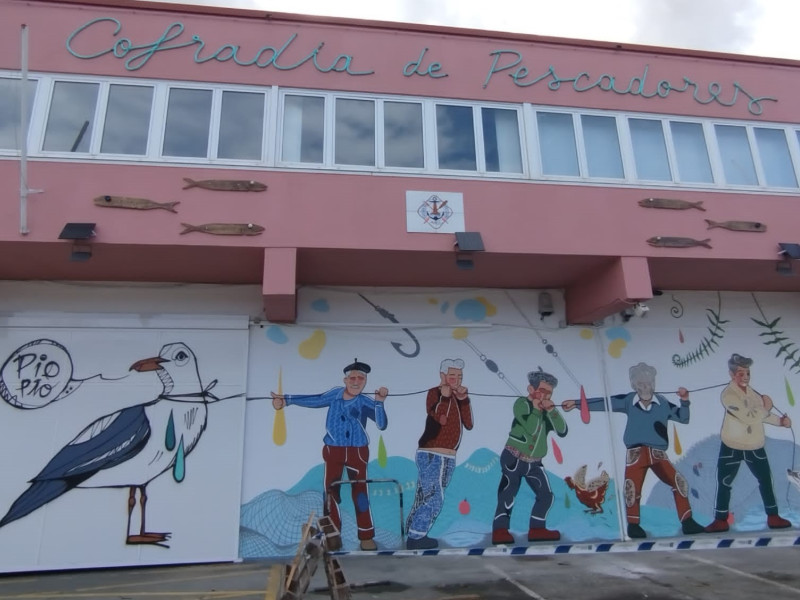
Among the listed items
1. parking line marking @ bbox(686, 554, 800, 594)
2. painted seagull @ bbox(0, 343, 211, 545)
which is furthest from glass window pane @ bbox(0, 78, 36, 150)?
parking line marking @ bbox(686, 554, 800, 594)

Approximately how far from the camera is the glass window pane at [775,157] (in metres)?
9.28

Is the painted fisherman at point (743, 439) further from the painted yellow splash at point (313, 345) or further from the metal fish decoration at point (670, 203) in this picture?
the painted yellow splash at point (313, 345)

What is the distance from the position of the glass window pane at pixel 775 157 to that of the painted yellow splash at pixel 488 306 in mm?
4968

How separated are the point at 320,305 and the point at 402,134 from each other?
2.92 metres

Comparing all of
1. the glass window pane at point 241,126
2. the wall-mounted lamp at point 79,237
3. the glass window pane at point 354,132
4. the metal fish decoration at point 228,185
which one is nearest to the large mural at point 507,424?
the metal fish decoration at point 228,185

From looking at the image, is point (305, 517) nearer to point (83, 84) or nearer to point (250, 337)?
point (250, 337)

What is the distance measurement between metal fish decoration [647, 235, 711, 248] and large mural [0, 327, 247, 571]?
632cm

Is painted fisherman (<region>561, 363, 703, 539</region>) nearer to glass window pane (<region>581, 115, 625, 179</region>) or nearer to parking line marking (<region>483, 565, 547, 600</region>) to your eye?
parking line marking (<region>483, 565, 547, 600</region>)

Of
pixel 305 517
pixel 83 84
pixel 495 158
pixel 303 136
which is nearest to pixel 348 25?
pixel 303 136

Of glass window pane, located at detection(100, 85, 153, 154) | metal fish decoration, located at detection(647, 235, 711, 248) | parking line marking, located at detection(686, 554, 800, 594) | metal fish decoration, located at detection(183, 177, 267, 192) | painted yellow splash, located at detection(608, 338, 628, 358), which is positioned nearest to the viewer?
parking line marking, located at detection(686, 554, 800, 594)

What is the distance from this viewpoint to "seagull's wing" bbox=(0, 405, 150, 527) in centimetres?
757

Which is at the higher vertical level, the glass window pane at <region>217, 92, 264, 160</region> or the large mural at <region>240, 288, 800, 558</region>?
the glass window pane at <region>217, 92, 264, 160</region>

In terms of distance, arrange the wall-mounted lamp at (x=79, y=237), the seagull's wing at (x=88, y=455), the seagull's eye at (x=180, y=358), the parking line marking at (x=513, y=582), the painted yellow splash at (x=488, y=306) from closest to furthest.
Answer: the parking line marking at (x=513, y=582) → the wall-mounted lamp at (x=79, y=237) → the seagull's wing at (x=88, y=455) → the seagull's eye at (x=180, y=358) → the painted yellow splash at (x=488, y=306)

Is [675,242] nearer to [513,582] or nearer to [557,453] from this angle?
[557,453]
